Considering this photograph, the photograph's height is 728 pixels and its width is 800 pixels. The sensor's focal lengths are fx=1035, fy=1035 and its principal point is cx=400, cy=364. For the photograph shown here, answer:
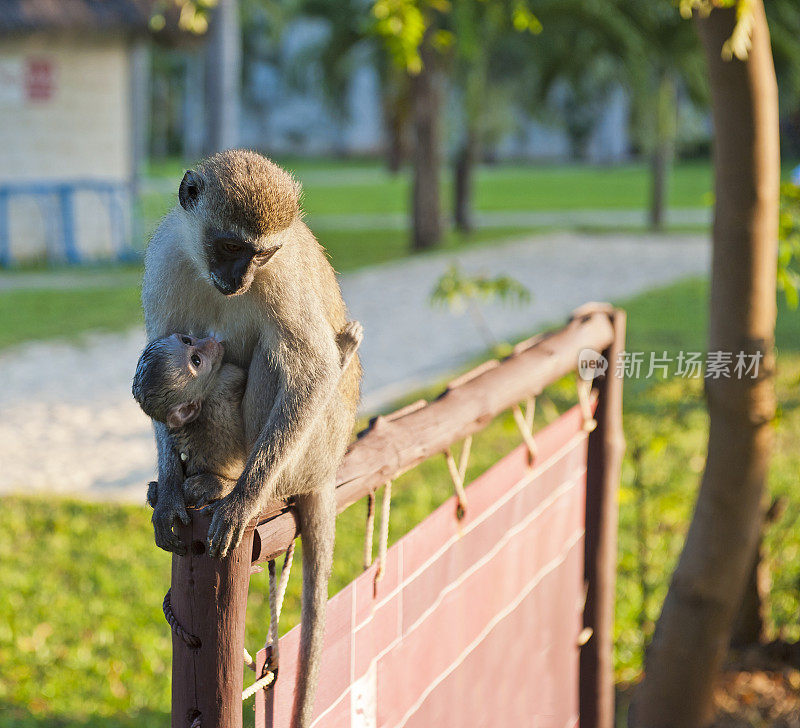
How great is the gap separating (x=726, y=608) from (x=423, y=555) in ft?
5.38

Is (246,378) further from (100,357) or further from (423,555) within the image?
(100,357)

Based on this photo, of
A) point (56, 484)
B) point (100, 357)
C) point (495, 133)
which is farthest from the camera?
point (495, 133)

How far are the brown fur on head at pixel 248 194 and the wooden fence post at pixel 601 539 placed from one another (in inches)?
47.4

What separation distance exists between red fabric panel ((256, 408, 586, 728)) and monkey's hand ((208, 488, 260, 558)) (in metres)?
0.17

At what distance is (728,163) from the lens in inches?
109

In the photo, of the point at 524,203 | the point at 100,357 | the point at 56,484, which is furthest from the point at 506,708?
the point at 524,203

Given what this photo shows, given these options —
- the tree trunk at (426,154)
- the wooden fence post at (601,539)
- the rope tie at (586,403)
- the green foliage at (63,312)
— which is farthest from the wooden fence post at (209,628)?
the tree trunk at (426,154)

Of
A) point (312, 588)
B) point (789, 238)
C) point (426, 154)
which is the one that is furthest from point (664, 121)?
point (312, 588)

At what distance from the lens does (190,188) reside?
175cm

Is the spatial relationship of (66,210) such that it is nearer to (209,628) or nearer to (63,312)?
(63,312)

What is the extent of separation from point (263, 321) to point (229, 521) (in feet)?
1.62

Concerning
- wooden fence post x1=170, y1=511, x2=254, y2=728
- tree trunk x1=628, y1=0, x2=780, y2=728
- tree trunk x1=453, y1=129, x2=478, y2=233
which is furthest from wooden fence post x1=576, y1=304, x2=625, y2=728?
tree trunk x1=453, y1=129, x2=478, y2=233

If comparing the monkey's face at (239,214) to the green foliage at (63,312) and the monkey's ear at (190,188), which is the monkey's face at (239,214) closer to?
the monkey's ear at (190,188)

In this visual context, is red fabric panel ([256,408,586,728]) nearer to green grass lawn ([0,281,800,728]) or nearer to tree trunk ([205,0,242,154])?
green grass lawn ([0,281,800,728])
